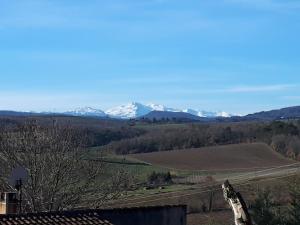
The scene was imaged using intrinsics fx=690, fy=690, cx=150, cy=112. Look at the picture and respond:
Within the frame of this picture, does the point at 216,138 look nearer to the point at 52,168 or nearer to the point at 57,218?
the point at 52,168

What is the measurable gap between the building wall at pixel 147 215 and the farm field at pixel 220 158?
51.7m

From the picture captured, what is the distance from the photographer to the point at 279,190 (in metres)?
37.9

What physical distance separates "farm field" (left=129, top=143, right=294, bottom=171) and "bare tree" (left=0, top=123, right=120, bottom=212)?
140ft

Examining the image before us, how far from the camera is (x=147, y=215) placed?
17875mm

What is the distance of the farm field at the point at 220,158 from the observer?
7294 centimetres

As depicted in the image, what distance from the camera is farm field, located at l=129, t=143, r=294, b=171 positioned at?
72.9 meters

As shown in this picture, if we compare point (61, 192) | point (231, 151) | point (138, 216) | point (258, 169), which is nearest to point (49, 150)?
point (61, 192)

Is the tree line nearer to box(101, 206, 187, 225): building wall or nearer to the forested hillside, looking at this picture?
the forested hillside

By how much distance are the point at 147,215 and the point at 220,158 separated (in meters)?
61.2

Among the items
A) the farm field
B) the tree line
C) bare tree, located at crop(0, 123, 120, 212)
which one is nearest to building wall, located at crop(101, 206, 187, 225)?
bare tree, located at crop(0, 123, 120, 212)

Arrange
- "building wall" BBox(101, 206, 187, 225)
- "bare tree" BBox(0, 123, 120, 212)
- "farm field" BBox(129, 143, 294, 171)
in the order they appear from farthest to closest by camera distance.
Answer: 1. "farm field" BBox(129, 143, 294, 171)
2. "bare tree" BBox(0, 123, 120, 212)
3. "building wall" BBox(101, 206, 187, 225)

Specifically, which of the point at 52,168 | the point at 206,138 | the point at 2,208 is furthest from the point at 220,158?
the point at 2,208

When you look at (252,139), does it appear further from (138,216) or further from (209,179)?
(138,216)

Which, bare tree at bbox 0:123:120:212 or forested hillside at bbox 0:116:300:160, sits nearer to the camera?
bare tree at bbox 0:123:120:212
